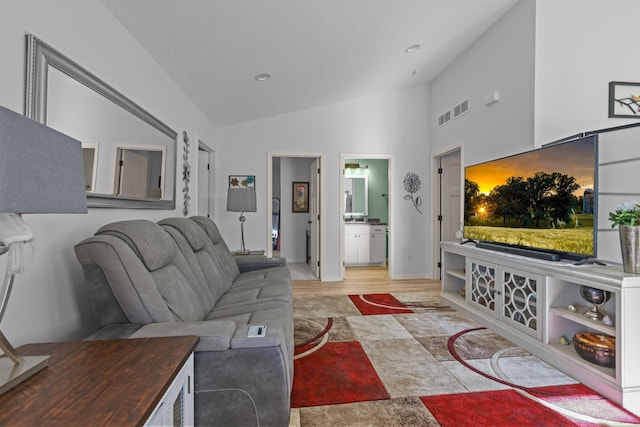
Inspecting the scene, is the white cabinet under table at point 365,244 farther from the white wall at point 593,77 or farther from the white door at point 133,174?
the white door at point 133,174

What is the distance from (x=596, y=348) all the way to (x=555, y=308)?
0.36 metres

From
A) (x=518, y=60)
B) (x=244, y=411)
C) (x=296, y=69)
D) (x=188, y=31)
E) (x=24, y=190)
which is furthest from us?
(x=296, y=69)

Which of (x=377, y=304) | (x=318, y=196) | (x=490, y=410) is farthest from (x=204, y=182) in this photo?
(x=490, y=410)

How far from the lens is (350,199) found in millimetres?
7508

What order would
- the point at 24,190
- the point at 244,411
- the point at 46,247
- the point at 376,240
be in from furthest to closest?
1. the point at 376,240
2. the point at 46,247
3. the point at 244,411
4. the point at 24,190

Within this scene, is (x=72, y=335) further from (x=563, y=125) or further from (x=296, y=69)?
(x=563, y=125)

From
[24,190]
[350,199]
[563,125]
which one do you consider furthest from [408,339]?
[350,199]

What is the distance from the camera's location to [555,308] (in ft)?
7.98

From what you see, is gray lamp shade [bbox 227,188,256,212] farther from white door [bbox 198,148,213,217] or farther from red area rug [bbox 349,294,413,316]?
red area rug [bbox 349,294,413,316]

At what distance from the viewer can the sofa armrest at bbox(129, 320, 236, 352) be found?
1339 millimetres

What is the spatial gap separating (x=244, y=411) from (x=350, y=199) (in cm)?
633

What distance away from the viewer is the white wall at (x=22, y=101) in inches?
52.5

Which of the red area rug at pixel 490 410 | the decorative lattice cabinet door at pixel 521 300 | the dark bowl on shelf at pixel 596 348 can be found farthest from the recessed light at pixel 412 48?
the red area rug at pixel 490 410

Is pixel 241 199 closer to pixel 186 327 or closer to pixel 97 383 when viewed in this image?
pixel 186 327
